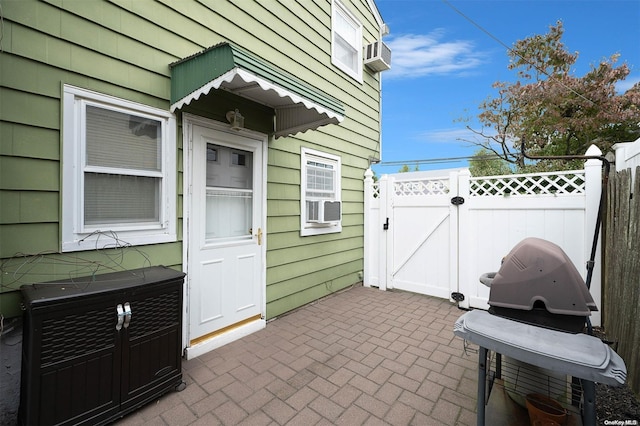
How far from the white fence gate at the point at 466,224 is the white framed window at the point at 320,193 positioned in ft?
3.24

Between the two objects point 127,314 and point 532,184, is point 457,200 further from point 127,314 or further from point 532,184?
point 127,314

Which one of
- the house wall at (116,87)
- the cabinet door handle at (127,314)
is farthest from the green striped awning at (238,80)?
the cabinet door handle at (127,314)

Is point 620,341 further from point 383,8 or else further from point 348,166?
point 383,8

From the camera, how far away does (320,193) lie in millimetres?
4578

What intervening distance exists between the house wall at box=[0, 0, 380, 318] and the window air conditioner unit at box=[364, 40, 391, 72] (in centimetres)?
153

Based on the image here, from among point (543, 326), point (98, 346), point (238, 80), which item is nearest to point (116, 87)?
point (238, 80)

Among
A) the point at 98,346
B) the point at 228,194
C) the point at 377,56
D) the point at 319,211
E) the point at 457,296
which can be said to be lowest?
the point at 457,296

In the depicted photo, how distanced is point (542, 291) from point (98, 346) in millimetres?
2902

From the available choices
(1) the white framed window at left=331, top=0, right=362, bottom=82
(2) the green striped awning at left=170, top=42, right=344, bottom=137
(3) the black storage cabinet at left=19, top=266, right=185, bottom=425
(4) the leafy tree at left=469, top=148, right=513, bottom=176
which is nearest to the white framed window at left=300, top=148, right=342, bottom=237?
(2) the green striped awning at left=170, top=42, right=344, bottom=137

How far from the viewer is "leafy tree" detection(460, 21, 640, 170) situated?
7.44m

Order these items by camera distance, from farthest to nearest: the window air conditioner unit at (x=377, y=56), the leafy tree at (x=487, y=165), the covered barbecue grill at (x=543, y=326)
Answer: the leafy tree at (x=487, y=165) < the window air conditioner unit at (x=377, y=56) < the covered barbecue grill at (x=543, y=326)

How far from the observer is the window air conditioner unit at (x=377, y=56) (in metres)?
5.45

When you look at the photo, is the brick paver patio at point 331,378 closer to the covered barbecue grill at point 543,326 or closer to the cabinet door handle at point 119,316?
the covered barbecue grill at point 543,326

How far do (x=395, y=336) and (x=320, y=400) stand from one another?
1.41 m
